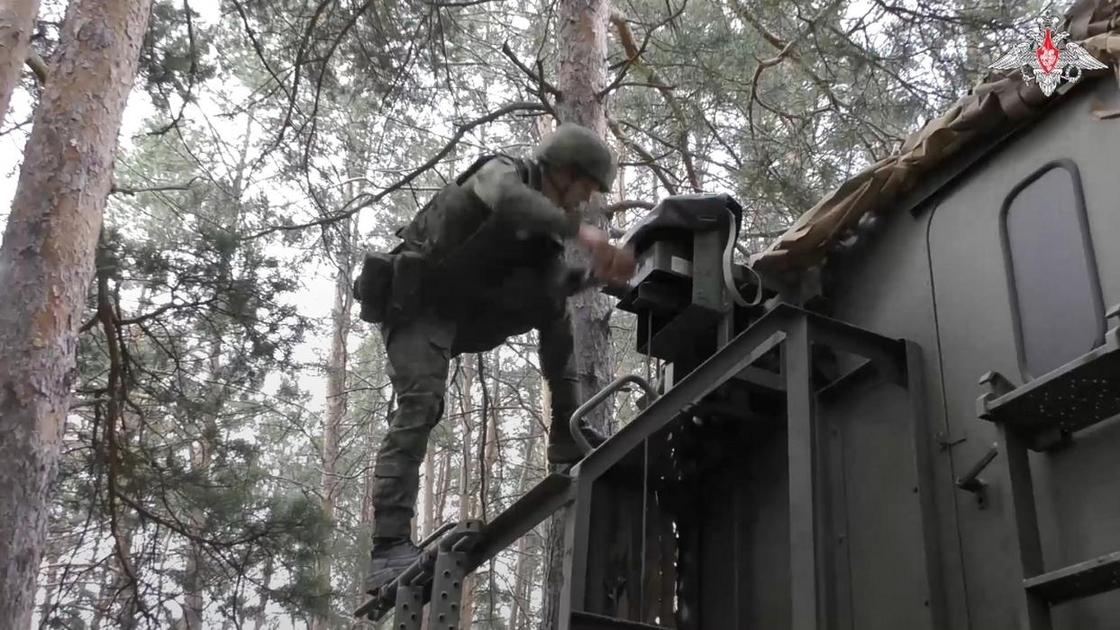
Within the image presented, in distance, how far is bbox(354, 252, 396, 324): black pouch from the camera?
544 cm

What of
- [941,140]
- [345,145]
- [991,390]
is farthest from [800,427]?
[345,145]

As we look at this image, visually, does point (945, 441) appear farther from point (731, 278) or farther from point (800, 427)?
point (731, 278)

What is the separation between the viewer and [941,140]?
3744 millimetres

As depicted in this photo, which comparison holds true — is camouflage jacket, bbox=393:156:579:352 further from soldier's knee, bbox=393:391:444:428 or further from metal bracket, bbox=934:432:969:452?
metal bracket, bbox=934:432:969:452

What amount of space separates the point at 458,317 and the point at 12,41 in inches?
152

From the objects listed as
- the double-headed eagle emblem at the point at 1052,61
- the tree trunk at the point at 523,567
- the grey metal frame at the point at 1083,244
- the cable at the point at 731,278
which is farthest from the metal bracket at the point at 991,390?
the tree trunk at the point at 523,567

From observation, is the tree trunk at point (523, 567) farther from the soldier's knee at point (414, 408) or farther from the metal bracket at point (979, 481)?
the metal bracket at point (979, 481)

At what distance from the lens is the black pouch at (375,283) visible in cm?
544

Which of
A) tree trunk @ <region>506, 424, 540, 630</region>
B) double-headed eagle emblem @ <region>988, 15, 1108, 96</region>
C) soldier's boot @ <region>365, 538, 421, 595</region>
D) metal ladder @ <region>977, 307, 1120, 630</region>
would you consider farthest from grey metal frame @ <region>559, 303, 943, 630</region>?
tree trunk @ <region>506, 424, 540, 630</region>

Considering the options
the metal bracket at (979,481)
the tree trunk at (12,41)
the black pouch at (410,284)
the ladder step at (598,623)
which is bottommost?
the ladder step at (598,623)

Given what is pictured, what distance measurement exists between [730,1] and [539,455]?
55.0 ft

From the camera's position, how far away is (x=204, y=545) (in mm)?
9906

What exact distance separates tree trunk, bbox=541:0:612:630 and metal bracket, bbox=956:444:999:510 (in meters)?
3.20

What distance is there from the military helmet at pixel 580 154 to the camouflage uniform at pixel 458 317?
5.8 inches
